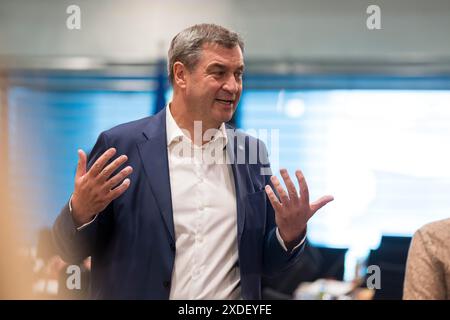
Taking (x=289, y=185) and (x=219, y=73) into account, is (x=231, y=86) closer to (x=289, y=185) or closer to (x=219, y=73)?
(x=219, y=73)

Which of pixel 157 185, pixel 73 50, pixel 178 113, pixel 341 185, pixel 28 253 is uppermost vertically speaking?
pixel 73 50

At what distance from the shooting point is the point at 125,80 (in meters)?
4.11

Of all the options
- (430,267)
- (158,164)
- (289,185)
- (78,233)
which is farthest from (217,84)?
(430,267)

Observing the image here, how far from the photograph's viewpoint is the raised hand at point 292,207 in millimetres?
1872

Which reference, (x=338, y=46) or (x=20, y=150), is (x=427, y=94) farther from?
(x=20, y=150)

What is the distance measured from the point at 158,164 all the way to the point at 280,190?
15.4 inches

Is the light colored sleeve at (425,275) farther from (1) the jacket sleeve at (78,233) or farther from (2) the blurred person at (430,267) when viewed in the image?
(1) the jacket sleeve at (78,233)

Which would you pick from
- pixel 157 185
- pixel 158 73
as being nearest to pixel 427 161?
pixel 158 73

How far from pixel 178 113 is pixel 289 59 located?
2068 mm

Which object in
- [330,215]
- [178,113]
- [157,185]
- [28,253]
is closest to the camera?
[157,185]

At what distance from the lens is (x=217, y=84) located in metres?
2.04

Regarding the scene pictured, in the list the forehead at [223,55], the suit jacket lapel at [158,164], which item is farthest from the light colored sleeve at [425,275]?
the forehead at [223,55]

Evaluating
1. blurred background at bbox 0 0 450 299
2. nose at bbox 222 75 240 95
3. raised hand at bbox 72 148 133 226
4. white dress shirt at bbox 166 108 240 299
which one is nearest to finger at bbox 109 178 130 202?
raised hand at bbox 72 148 133 226

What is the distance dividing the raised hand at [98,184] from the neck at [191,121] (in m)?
0.32
